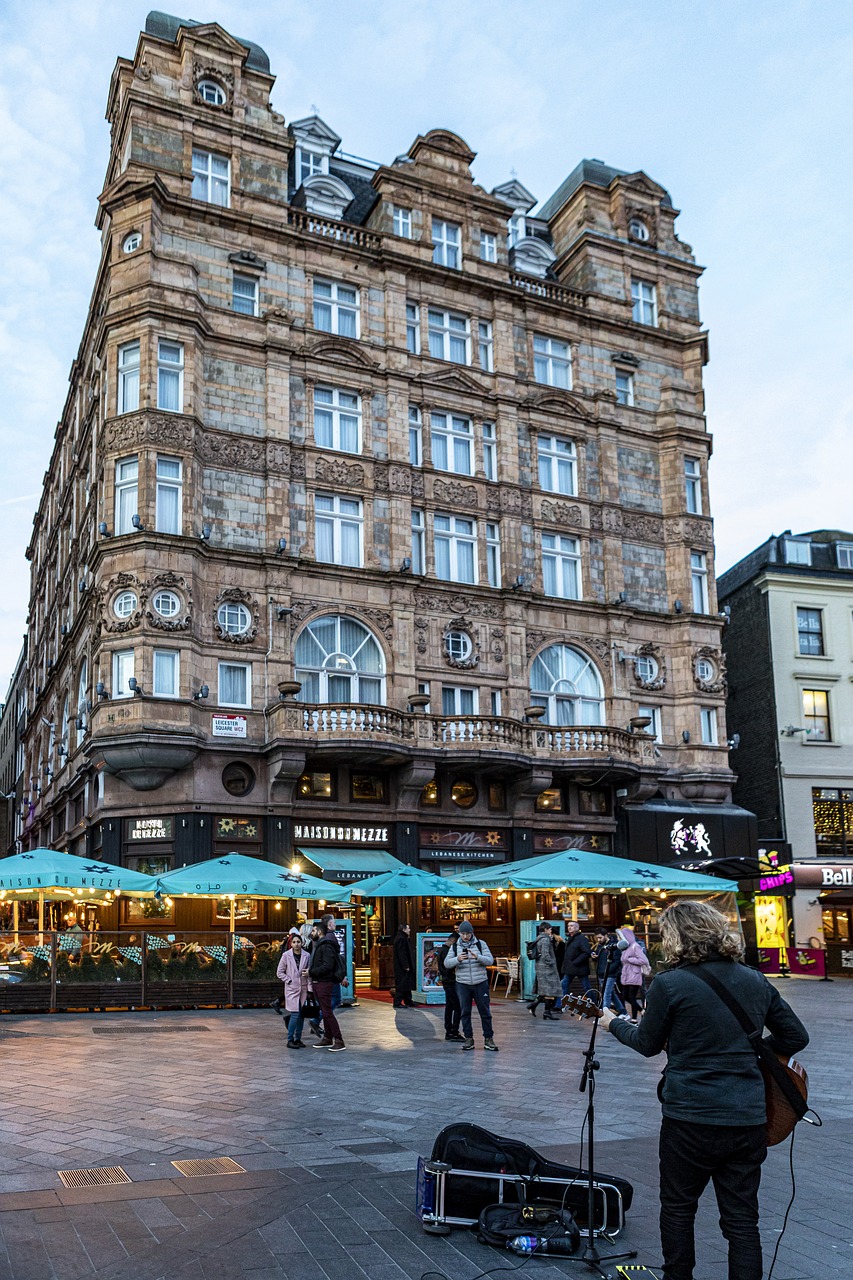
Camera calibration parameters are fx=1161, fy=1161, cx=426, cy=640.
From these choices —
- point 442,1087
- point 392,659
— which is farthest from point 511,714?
point 442,1087

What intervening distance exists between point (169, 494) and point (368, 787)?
31.2ft

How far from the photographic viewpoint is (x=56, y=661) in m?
41.2

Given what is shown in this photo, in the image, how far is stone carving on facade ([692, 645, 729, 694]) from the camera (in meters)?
37.5

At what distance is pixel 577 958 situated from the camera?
21.9 m

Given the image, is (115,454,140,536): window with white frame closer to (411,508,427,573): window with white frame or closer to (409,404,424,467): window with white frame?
(411,508,427,573): window with white frame

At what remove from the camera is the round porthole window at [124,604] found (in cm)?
2961

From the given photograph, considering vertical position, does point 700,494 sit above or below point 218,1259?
above

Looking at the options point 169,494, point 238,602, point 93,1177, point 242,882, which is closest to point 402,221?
point 169,494

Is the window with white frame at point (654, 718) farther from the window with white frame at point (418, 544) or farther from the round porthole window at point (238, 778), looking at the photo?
the round porthole window at point (238, 778)

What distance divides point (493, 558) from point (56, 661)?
16.6 meters

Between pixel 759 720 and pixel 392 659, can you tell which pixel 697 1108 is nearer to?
pixel 392 659

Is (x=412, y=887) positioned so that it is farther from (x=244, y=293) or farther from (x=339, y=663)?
(x=244, y=293)

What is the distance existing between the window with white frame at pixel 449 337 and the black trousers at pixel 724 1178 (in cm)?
3282

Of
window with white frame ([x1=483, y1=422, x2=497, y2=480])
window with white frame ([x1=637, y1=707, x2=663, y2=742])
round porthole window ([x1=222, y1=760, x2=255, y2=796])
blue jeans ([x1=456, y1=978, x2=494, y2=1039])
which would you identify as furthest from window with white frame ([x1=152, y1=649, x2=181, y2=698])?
window with white frame ([x1=637, y1=707, x2=663, y2=742])
